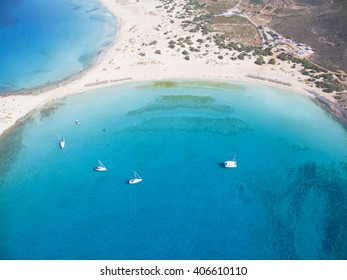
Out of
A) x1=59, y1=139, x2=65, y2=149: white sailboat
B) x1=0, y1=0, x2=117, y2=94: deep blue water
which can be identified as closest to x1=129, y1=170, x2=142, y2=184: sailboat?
x1=59, y1=139, x2=65, y2=149: white sailboat

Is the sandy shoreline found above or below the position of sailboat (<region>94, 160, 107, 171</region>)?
above

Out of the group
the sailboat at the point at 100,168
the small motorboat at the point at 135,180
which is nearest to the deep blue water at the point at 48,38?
the sailboat at the point at 100,168

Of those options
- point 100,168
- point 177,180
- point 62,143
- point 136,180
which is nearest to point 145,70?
point 62,143

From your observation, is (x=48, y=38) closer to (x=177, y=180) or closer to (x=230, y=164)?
(x=177, y=180)

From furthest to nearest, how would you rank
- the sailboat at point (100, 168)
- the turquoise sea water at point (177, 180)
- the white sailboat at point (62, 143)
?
1. the white sailboat at point (62, 143)
2. the sailboat at point (100, 168)
3. the turquoise sea water at point (177, 180)

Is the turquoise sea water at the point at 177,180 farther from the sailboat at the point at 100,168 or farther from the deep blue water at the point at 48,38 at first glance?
the deep blue water at the point at 48,38

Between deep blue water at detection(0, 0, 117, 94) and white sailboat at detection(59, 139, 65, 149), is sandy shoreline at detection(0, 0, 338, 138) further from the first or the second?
white sailboat at detection(59, 139, 65, 149)
